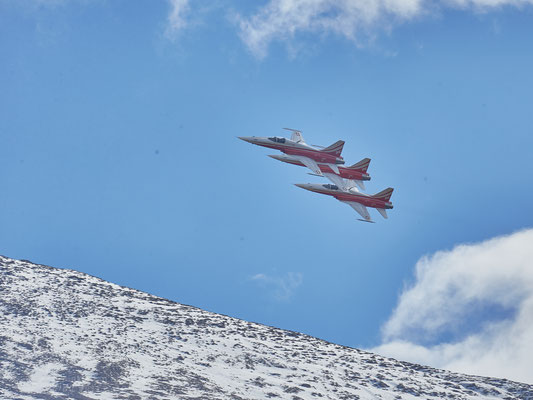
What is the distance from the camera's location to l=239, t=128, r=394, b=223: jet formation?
11112 cm

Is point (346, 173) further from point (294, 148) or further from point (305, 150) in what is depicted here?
point (294, 148)

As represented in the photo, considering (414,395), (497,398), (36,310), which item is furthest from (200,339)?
(497,398)

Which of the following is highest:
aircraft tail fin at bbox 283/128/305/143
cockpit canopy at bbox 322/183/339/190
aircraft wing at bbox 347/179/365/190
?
aircraft tail fin at bbox 283/128/305/143

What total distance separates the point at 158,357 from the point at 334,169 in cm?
3658

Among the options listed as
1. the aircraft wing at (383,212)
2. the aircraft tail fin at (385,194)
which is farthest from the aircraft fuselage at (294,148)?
the aircraft wing at (383,212)

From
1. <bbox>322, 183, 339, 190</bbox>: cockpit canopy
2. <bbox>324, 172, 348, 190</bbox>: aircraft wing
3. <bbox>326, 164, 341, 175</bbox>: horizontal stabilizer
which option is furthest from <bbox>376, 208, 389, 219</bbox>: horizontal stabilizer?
<bbox>326, 164, 341, 175</bbox>: horizontal stabilizer

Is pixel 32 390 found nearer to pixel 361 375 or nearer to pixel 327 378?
pixel 327 378

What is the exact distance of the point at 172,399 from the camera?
86.1 meters

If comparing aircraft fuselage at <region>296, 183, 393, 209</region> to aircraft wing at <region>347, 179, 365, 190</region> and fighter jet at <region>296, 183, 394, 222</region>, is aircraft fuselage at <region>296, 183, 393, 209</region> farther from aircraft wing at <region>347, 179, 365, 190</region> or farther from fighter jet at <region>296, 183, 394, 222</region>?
aircraft wing at <region>347, 179, 365, 190</region>

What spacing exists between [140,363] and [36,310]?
22.0m

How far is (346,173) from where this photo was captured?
11594 cm

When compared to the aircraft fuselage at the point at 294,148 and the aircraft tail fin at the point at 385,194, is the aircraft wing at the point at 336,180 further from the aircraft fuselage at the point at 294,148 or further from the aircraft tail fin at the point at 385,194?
the aircraft tail fin at the point at 385,194

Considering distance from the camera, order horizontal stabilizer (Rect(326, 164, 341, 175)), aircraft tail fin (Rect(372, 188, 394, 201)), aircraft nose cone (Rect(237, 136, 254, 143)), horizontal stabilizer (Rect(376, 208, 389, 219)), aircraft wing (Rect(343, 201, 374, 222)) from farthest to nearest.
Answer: aircraft nose cone (Rect(237, 136, 254, 143)) → horizontal stabilizer (Rect(326, 164, 341, 175)) → aircraft tail fin (Rect(372, 188, 394, 201)) → horizontal stabilizer (Rect(376, 208, 389, 219)) → aircraft wing (Rect(343, 201, 374, 222))

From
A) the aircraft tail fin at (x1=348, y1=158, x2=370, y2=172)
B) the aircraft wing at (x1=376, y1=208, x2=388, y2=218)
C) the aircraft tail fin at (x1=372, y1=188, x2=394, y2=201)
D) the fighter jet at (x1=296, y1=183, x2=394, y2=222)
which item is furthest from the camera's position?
the aircraft tail fin at (x1=348, y1=158, x2=370, y2=172)
